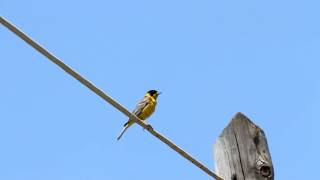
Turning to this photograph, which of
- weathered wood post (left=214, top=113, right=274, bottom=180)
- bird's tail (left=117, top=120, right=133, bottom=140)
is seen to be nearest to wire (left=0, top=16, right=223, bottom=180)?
weathered wood post (left=214, top=113, right=274, bottom=180)

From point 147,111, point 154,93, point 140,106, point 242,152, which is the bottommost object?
point 242,152

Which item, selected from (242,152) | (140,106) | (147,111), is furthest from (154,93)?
(242,152)

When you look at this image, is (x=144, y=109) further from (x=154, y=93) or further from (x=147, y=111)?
(x=154, y=93)

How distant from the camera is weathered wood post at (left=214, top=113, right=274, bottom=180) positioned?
731 centimetres

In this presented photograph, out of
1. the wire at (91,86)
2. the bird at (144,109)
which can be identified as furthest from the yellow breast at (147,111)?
the wire at (91,86)

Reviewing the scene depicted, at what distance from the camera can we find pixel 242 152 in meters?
7.36

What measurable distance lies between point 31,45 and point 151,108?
9.66 meters

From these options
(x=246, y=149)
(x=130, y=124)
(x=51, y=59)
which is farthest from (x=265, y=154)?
(x=130, y=124)

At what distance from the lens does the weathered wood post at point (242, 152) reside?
731 cm

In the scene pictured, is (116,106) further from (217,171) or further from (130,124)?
(130,124)

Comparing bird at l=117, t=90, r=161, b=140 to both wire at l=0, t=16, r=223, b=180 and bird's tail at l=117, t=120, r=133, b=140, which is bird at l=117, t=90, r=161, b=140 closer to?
bird's tail at l=117, t=120, r=133, b=140

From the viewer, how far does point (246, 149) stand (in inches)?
290

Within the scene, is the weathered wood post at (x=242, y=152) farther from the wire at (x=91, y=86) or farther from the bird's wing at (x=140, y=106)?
the bird's wing at (x=140, y=106)

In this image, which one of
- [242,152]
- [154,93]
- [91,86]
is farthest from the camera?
[154,93]
